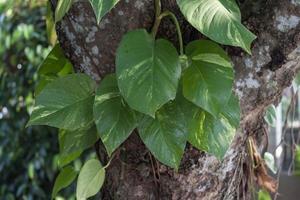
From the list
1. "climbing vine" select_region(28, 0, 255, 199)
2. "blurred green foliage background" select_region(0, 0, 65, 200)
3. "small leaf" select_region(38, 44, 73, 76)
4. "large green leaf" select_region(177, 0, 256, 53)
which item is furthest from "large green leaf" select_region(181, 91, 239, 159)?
"blurred green foliage background" select_region(0, 0, 65, 200)

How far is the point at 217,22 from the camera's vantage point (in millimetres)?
599

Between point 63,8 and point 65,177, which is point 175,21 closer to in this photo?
point 63,8

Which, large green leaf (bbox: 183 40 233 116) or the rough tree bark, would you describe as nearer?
large green leaf (bbox: 183 40 233 116)

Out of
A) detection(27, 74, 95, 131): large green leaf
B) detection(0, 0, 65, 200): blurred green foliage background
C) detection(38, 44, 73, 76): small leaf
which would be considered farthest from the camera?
detection(0, 0, 65, 200): blurred green foliage background

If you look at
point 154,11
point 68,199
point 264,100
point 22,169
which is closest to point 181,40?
point 154,11

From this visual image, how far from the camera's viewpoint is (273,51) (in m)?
0.74

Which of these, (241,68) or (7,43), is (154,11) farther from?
(7,43)

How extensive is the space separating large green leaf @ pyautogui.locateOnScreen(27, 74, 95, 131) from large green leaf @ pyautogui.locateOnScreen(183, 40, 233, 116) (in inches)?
6.1

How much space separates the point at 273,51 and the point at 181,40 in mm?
145

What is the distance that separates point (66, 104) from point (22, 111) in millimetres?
1636

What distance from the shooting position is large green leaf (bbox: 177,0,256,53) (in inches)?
23.2

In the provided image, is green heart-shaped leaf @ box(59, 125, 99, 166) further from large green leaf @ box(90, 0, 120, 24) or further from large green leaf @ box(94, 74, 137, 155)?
large green leaf @ box(90, 0, 120, 24)

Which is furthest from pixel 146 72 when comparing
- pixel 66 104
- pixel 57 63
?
pixel 57 63

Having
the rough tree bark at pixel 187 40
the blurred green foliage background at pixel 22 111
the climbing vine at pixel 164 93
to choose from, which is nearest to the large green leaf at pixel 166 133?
the climbing vine at pixel 164 93
